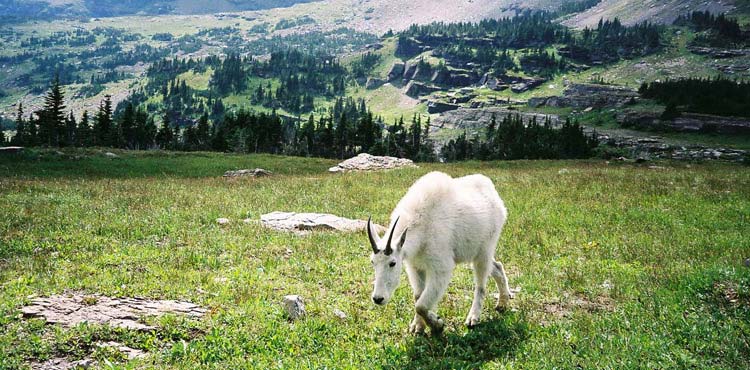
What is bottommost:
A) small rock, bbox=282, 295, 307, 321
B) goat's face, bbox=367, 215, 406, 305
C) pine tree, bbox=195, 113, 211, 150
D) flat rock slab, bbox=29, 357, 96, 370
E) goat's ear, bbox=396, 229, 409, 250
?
pine tree, bbox=195, 113, 211, 150

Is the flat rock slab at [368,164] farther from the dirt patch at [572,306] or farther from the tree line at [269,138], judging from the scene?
the tree line at [269,138]

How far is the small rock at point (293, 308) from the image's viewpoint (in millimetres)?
7840

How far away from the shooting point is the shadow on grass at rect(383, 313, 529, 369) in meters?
6.55

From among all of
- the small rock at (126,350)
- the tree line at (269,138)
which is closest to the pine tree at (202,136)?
the tree line at (269,138)

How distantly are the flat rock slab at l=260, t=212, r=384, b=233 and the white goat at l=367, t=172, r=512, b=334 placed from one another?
587 cm

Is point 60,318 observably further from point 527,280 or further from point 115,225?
point 527,280

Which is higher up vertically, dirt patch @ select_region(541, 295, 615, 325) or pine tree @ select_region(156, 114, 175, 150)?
dirt patch @ select_region(541, 295, 615, 325)

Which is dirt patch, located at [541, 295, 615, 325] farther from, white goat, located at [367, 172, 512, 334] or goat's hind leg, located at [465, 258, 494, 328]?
goat's hind leg, located at [465, 258, 494, 328]

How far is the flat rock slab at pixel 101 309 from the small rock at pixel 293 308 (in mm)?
1473

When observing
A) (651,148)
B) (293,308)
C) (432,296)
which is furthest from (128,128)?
(651,148)

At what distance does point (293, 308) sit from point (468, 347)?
3.13 metres

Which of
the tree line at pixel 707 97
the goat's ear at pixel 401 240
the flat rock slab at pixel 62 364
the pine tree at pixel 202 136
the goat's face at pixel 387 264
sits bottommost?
the pine tree at pixel 202 136

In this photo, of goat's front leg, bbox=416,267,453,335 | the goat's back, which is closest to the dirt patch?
the goat's back

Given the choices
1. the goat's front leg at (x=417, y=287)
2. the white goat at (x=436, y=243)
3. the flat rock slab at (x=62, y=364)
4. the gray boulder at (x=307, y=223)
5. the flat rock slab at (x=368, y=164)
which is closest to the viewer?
the flat rock slab at (x=62, y=364)
